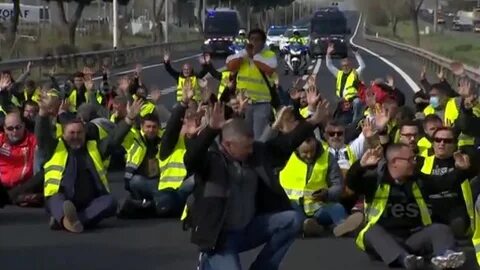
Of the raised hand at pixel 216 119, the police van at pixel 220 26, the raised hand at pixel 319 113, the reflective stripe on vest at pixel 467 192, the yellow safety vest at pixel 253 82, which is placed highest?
the raised hand at pixel 216 119

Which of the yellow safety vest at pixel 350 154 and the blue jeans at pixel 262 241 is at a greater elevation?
the blue jeans at pixel 262 241

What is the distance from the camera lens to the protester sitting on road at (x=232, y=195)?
8711 millimetres

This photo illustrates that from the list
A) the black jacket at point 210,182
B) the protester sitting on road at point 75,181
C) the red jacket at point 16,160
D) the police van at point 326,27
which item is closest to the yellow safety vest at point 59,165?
the protester sitting on road at point 75,181

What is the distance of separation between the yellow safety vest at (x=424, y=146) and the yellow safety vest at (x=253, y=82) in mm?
2770

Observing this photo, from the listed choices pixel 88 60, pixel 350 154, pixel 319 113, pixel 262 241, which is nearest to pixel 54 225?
pixel 350 154

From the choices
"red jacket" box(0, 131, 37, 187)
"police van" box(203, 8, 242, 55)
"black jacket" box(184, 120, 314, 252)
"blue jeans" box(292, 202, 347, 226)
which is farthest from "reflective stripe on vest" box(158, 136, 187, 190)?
"police van" box(203, 8, 242, 55)

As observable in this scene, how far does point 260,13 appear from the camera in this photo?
472 ft

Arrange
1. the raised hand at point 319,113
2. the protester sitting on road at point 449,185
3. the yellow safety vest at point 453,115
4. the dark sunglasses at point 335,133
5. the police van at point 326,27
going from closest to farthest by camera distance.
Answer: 1. the raised hand at point 319,113
2. the protester sitting on road at point 449,185
3. the dark sunglasses at point 335,133
4. the yellow safety vest at point 453,115
5. the police van at point 326,27

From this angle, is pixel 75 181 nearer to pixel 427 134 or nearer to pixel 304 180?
pixel 304 180

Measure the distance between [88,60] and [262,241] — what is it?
39.7 m

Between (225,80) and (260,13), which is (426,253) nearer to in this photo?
(225,80)

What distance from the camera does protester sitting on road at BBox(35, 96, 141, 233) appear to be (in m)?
13.5

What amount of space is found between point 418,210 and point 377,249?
1.60 ft

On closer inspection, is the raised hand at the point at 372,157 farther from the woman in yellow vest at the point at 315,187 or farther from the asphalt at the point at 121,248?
the woman in yellow vest at the point at 315,187
